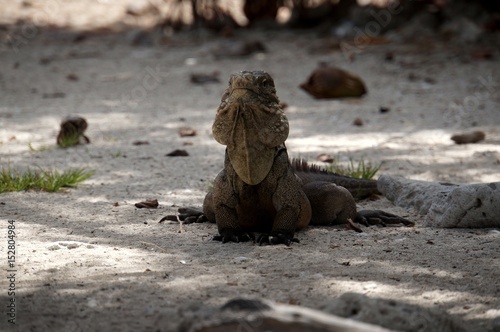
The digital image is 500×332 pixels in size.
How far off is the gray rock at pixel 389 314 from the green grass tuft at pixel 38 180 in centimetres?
336

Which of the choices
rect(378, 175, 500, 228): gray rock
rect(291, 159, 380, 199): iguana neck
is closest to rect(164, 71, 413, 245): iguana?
rect(291, 159, 380, 199): iguana neck

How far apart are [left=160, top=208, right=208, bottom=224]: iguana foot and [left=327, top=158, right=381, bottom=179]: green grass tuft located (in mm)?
1479

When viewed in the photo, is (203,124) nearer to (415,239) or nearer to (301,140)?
(301,140)

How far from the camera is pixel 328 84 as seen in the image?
10141mm

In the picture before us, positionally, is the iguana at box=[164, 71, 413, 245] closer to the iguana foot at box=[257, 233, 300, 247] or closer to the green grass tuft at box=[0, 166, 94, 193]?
the iguana foot at box=[257, 233, 300, 247]

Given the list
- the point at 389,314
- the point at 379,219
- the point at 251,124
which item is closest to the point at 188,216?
the point at 251,124

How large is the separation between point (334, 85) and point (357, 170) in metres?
3.61

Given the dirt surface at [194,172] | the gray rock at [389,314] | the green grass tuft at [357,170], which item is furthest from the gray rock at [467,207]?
the gray rock at [389,314]

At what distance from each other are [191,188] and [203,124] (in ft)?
8.70

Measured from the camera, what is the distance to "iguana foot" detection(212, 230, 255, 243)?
502cm

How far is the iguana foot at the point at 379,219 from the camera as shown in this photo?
556 cm

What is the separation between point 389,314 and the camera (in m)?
3.42

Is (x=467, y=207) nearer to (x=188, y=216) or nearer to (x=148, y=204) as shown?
(x=188, y=216)

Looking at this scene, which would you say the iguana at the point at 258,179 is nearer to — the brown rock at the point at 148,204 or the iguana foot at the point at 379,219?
the iguana foot at the point at 379,219
